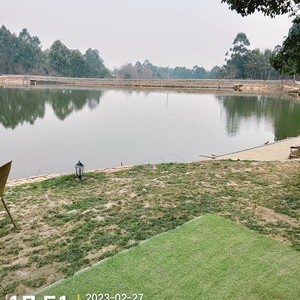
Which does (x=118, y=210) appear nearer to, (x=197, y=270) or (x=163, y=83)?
(x=197, y=270)

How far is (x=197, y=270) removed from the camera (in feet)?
8.58

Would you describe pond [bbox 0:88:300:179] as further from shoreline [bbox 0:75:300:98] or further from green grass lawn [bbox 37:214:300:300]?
shoreline [bbox 0:75:300:98]

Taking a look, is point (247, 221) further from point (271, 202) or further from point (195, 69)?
point (195, 69)

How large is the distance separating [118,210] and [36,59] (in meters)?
68.3

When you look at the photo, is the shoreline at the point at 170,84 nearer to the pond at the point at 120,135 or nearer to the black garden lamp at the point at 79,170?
the pond at the point at 120,135

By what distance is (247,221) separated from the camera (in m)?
3.59

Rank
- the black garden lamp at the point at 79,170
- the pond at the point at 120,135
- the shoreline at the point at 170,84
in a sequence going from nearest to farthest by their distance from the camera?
the black garden lamp at the point at 79,170 < the pond at the point at 120,135 < the shoreline at the point at 170,84

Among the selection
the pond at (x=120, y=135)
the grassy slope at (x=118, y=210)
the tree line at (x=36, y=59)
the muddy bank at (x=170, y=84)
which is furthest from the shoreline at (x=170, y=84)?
the grassy slope at (x=118, y=210)

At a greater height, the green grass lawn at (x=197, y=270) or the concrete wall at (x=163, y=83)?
the green grass lawn at (x=197, y=270)

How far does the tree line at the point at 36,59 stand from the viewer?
62.4 metres

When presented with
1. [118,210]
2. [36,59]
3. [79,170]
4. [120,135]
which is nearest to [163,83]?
[36,59]

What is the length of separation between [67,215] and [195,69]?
117 m

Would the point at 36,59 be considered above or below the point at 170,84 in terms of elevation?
above

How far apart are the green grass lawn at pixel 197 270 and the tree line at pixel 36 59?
220 ft
